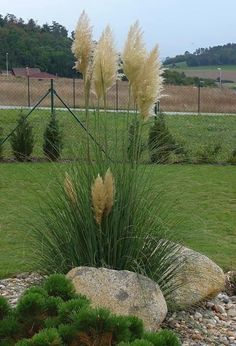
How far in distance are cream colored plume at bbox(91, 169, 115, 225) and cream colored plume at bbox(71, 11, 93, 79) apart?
2.40 ft

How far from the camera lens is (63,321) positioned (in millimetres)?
2705

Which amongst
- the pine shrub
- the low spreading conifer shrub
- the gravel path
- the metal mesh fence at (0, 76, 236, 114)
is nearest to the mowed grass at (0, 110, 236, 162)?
the gravel path

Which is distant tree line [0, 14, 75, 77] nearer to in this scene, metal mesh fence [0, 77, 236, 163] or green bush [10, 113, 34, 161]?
metal mesh fence [0, 77, 236, 163]

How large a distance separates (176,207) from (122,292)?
46.8 inches

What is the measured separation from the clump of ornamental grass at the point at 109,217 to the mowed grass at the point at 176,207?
0.19 meters

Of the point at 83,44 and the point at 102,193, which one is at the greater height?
the point at 83,44

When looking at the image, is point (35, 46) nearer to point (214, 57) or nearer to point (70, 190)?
point (214, 57)

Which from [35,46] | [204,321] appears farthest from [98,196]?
[35,46]

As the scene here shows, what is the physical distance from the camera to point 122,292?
3994 mm

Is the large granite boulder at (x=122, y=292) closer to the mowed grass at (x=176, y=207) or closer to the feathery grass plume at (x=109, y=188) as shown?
the feathery grass plume at (x=109, y=188)

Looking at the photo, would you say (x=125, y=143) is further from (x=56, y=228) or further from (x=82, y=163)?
(x=56, y=228)

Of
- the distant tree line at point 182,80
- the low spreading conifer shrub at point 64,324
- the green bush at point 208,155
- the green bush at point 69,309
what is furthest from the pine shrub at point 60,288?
the distant tree line at point 182,80

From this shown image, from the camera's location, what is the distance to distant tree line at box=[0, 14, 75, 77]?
1278 inches

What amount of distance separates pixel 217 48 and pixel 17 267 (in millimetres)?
52532
